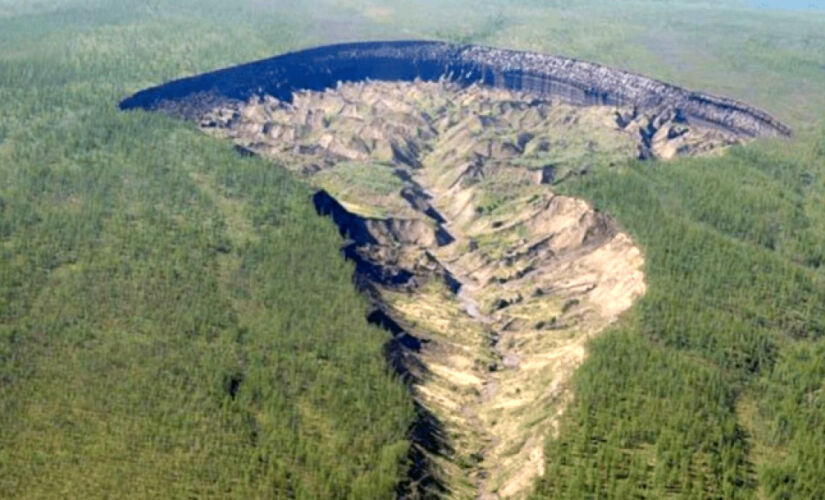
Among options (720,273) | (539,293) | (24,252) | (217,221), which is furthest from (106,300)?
(720,273)

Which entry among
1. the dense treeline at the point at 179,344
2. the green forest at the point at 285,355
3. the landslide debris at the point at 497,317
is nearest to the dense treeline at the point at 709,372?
the green forest at the point at 285,355

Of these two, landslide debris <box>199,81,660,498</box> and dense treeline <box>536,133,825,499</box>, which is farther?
landslide debris <box>199,81,660,498</box>

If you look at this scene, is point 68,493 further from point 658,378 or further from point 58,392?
point 658,378

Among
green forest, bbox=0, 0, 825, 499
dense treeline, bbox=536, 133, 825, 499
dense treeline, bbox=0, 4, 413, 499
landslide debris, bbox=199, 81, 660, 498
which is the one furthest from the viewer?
landslide debris, bbox=199, 81, 660, 498

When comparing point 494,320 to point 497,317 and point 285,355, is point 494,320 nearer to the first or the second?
point 497,317

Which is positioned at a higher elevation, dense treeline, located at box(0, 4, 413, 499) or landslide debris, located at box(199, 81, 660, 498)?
dense treeline, located at box(0, 4, 413, 499)

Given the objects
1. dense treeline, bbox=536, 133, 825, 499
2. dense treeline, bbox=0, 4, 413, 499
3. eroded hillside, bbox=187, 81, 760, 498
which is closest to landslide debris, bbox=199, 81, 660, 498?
eroded hillside, bbox=187, 81, 760, 498

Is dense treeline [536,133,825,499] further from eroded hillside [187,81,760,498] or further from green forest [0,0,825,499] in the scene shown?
eroded hillside [187,81,760,498]
